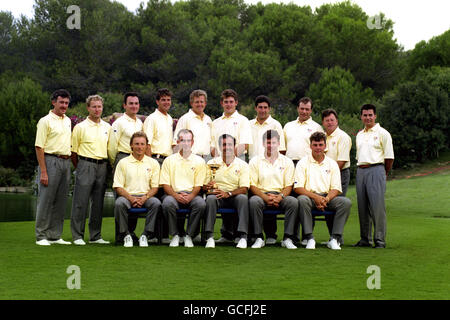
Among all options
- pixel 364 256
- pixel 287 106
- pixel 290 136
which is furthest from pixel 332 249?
pixel 287 106

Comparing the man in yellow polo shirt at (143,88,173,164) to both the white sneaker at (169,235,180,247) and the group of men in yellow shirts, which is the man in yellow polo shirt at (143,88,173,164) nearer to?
the group of men in yellow shirts

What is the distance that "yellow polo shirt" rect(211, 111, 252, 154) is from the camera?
29.9 ft

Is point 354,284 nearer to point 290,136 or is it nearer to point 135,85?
point 290,136

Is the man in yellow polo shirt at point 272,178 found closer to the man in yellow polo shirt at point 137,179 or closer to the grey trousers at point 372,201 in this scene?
the grey trousers at point 372,201

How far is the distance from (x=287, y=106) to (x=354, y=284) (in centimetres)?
4005

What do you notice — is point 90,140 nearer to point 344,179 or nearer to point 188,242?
point 188,242

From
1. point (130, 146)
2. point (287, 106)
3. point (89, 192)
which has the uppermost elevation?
point (287, 106)

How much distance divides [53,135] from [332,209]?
373 cm

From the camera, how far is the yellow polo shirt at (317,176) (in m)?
8.68

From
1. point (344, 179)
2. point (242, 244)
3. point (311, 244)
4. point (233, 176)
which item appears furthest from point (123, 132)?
point (344, 179)

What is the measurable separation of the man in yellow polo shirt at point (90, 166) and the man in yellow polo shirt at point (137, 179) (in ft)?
1.26

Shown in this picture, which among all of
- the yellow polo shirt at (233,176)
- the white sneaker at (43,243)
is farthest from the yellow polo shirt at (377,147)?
the white sneaker at (43,243)

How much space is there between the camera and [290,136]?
31.0 feet
